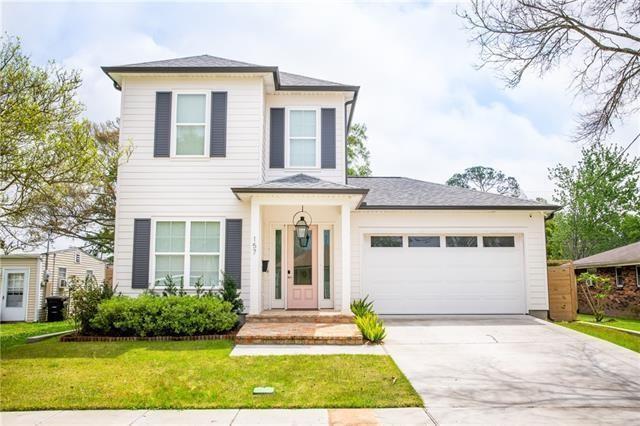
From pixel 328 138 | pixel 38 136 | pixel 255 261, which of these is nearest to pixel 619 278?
pixel 328 138

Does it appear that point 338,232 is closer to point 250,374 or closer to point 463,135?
point 250,374

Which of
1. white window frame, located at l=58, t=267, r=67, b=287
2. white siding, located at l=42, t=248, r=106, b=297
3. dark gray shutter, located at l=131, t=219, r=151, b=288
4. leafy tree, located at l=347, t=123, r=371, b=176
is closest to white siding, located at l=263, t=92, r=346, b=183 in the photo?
dark gray shutter, located at l=131, t=219, r=151, b=288

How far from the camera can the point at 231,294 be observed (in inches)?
417

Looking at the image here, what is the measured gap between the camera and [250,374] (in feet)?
22.5

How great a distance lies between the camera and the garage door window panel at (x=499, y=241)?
13.0 metres

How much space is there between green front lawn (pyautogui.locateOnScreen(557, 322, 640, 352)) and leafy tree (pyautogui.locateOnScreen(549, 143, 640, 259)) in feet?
82.8

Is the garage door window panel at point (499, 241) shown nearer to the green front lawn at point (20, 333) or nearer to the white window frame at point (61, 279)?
the green front lawn at point (20, 333)

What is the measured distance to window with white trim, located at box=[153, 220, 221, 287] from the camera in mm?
11258

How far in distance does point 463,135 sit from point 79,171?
73.4 ft

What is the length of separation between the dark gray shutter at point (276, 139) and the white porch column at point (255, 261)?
6.56 feet

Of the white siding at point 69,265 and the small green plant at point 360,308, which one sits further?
the white siding at point 69,265

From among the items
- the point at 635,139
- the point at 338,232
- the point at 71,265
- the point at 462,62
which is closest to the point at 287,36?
the point at 462,62

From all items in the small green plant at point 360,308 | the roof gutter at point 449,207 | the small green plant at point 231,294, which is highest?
the roof gutter at point 449,207

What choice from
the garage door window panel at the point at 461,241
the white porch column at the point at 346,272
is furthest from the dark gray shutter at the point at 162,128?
the garage door window panel at the point at 461,241
